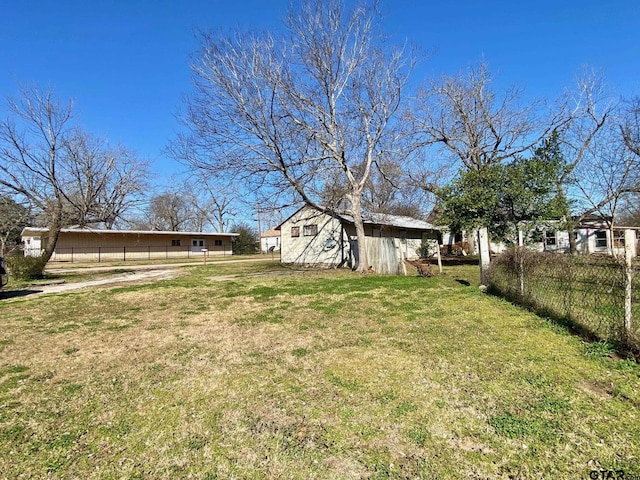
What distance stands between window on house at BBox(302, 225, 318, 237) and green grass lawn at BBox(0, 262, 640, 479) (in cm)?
1313

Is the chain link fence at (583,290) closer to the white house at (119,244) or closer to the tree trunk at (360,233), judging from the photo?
the tree trunk at (360,233)

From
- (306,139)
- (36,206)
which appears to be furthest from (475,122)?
(36,206)

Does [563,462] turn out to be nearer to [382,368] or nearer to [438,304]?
[382,368]

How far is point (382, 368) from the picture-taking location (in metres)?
3.68

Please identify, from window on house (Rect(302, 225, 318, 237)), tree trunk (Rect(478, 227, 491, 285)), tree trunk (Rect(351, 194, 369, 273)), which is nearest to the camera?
tree trunk (Rect(478, 227, 491, 285))

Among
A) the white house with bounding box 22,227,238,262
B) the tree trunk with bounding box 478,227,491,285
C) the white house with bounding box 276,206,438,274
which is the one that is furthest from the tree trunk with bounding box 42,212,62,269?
the tree trunk with bounding box 478,227,491,285

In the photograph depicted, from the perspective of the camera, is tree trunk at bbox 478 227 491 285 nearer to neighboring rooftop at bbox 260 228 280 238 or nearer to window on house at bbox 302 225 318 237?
window on house at bbox 302 225 318 237

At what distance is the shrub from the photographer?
12.5 m

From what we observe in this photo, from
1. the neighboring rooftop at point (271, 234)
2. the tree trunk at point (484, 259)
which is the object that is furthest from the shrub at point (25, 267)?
the neighboring rooftop at point (271, 234)

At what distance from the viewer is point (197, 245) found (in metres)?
34.7

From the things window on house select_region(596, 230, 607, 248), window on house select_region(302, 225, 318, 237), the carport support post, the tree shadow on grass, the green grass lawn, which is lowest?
the green grass lawn

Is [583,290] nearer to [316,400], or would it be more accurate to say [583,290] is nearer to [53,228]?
[316,400]

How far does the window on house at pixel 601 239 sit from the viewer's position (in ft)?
77.8

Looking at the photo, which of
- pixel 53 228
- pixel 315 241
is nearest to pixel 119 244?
pixel 53 228
